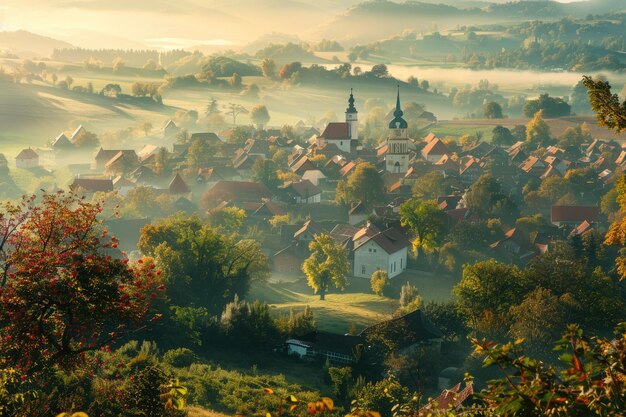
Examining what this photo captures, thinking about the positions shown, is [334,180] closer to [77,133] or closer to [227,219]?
[227,219]

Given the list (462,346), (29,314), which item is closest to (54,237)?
(29,314)

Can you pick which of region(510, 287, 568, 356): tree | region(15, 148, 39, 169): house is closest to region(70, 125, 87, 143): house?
region(15, 148, 39, 169): house


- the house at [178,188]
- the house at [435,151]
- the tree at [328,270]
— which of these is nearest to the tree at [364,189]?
the house at [178,188]

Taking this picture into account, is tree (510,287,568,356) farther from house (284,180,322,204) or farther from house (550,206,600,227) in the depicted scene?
house (284,180,322,204)

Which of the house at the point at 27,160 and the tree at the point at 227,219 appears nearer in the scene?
the tree at the point at 227,219

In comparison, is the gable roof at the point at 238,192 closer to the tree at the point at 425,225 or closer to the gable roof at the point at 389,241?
the gable roof at the point at 389,241

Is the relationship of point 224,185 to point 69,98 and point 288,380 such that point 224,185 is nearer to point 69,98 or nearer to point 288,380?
point 288,380
